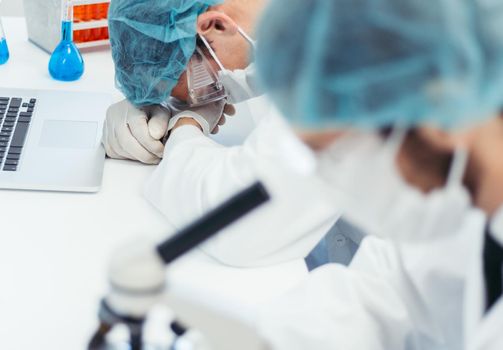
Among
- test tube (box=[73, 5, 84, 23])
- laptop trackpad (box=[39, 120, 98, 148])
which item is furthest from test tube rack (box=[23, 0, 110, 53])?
laptop trackpad (box=[39, 120, 98, 148])

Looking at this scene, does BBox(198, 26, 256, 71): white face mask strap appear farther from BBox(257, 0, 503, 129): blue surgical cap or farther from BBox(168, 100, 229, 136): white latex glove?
BBox(257, 0, 503, 129): blue surgical cap

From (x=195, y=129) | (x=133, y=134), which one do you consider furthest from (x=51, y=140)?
(x=195, y=129)

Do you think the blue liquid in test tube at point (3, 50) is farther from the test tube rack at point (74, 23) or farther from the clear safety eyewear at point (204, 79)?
the clear safety eyewear at point (204, 79)

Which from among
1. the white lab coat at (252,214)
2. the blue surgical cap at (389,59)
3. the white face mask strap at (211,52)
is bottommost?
the white lab coat at (252,214)

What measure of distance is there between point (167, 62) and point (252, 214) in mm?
401

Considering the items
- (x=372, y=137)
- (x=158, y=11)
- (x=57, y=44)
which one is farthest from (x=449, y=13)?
(x=57, y=44)

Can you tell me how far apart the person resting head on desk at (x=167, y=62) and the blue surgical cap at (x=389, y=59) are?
567 mm

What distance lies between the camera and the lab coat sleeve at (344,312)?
1.04 meters

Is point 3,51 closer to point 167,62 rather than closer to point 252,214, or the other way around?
point 167,62

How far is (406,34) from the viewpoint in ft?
2.23

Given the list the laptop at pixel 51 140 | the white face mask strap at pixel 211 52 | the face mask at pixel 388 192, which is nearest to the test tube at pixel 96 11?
the laptop at pixel 51 140

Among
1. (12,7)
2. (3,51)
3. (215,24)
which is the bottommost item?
(12,7)

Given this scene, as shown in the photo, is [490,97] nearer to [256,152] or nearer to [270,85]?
[270,85]

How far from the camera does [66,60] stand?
1.71 metres
